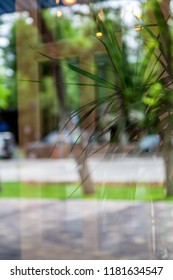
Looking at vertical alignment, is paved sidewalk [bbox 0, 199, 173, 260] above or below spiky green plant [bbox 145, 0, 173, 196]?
below

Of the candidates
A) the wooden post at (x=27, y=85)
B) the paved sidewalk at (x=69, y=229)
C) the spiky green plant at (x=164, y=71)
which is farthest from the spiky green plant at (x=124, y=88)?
the wooden post at (x=27, y=85)

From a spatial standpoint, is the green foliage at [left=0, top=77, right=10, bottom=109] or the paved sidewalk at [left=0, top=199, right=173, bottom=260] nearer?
the paved sidewalk at [left=0, top=199, right=173, bottom=260]

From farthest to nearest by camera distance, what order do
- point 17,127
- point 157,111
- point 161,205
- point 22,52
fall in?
point 17,127
point 22,52
point 161,205
point 157,111

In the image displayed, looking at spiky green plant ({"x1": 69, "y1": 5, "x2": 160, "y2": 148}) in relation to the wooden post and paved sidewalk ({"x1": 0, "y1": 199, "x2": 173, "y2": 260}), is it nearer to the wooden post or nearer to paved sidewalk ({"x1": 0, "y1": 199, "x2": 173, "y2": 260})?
paved sidewalk ({"x1": 0, "y1": 199, "x2": 173, "y2": 260})

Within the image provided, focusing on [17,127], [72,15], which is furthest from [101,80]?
[17,127]

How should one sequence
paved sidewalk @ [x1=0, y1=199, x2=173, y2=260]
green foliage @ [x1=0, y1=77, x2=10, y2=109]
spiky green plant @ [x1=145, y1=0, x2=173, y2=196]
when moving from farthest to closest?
green foliage @ [x1=0, y1=77, x2=10, y2=109], paved sidewalk @ [x1=0, y1=199, x2=173, y2=260], spiky green plant @ [x1=145, y1=0, x2=173, y2=196]

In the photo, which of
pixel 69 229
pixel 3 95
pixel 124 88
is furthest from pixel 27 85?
pixel 124 88

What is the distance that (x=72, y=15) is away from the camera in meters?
3.71

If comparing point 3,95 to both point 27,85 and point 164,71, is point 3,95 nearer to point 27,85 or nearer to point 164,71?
point 27,85

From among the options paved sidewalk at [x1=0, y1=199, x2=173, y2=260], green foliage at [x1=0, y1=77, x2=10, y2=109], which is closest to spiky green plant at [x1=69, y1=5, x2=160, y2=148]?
paved sidewalk at [x1=0, y1=199, x2=173, y2=260]

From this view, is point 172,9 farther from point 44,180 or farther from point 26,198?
point 44,180

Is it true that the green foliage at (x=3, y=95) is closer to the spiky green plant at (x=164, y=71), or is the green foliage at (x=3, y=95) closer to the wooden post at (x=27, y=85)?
the wooden post at (x=27, y=85)

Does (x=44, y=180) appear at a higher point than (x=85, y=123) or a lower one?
lower

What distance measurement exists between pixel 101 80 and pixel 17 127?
228 inches
